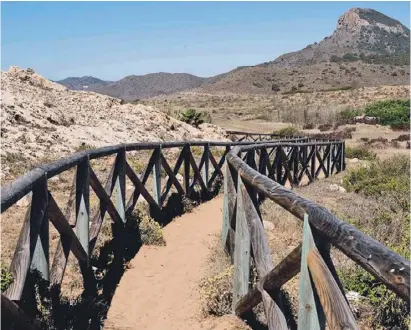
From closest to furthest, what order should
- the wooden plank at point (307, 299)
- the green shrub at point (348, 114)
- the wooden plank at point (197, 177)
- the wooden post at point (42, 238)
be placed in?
the wooden plank at point (307, 299), the wooden post at point (42, 238), the wooden plank at point (197, 177), the green shrub at point (348, 114)

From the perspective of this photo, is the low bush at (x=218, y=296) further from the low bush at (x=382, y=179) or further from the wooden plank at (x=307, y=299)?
the low bush at (x=382, y=179)

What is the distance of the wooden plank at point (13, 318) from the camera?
2.59 metres

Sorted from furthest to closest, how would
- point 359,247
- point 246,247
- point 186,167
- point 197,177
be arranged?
1. point 197,177
2. point 186,167
3. point 246,247
4. point 359,247

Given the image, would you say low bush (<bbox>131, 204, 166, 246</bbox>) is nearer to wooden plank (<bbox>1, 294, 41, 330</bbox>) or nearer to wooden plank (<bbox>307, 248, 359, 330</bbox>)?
wooden plank (<bbox>1, 294, 41, 330</bbox>)

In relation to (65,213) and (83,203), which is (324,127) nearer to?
(83,203)

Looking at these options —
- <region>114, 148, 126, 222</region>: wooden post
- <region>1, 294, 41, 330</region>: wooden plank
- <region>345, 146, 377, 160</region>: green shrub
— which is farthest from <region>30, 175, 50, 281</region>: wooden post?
<region>345, 146, 377, 160</region>: green shrub

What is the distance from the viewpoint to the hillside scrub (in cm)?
428

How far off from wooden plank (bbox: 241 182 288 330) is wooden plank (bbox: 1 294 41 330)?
159cm

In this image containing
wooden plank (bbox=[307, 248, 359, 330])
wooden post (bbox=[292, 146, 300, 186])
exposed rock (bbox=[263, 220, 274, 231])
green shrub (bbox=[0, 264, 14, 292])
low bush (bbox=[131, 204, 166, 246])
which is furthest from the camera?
wooden post (bbox=[292, 146, 300, 186])

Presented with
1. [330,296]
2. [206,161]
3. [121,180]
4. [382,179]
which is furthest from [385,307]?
[382,179]

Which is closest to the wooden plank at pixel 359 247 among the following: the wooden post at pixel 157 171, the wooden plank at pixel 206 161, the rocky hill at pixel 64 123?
the wooden post at pixel 157 171

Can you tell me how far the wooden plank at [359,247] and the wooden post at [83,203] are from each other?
2.57 metres

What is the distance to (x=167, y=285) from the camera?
5387 millimetres

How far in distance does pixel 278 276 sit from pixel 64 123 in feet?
44.1
